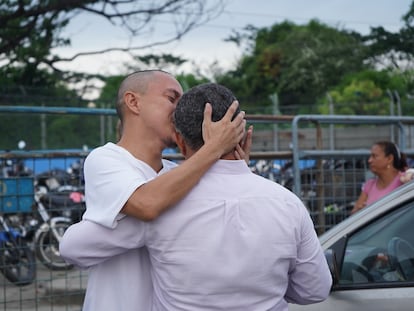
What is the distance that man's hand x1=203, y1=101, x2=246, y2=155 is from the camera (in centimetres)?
241

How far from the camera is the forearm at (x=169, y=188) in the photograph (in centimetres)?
239

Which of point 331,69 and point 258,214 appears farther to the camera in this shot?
point 331,69

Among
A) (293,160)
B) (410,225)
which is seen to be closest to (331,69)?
(293,160)

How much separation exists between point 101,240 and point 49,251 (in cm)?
391

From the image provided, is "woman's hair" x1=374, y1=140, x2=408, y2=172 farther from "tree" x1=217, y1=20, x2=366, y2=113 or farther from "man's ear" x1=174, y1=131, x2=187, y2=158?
"tree" x1=217, y1=20, x2=366, y2=113

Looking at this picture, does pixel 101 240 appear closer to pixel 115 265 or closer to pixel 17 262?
pixel 115 265

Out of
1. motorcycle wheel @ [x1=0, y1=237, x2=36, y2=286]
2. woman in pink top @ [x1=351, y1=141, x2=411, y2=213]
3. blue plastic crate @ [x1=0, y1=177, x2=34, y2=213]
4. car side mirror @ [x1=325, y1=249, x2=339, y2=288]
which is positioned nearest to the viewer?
car side mirror @ [x1=325, y1=249, x2=339, y2=288]

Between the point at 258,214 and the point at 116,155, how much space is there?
0.53 metres

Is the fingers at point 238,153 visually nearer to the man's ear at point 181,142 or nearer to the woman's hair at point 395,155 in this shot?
the man's ear at point 181,142

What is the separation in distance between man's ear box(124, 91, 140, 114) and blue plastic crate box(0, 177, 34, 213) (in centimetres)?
299

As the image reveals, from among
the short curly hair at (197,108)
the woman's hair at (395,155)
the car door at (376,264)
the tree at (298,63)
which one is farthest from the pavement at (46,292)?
the tree at (298,63)

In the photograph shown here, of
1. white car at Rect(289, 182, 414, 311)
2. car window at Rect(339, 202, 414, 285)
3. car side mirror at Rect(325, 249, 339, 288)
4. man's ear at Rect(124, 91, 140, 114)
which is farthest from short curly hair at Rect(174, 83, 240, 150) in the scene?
car window at Rect(339, 202, 414, 285)

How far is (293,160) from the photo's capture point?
6660 mm

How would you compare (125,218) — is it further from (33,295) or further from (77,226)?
(33,295)
